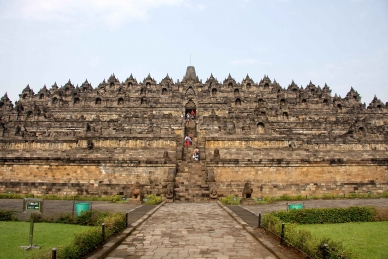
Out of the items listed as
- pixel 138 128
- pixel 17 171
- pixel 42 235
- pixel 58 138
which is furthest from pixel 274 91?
pixel 42 235

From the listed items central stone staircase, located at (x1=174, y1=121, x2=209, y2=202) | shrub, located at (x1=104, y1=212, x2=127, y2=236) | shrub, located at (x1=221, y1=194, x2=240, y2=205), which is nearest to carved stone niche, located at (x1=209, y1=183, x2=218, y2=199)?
central stone staircase, located at (x1=174, y1=121, x2=209, y2=202)

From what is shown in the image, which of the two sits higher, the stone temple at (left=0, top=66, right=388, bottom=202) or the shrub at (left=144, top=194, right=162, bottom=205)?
the stone temple at (left=0, top=66, right=388, bottom=202)

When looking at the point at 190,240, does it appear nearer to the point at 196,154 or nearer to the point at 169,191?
the point at 169,191

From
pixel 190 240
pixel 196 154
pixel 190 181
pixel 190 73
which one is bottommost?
pixel 190 240

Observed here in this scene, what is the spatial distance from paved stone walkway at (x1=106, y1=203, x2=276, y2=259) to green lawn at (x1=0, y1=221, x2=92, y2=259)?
1.72m

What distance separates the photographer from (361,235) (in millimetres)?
10000

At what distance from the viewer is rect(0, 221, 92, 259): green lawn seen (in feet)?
25.6

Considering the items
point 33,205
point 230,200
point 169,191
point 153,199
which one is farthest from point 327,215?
point 33,205

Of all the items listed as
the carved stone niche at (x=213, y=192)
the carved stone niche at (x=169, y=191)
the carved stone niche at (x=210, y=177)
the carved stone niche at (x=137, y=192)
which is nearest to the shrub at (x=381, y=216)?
the carved stone niche at (x=213, y=192)

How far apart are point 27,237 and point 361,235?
33.4 feet

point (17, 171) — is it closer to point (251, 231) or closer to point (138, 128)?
point (138, 128)

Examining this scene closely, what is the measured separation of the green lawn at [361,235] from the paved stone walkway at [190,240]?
229 centimetres

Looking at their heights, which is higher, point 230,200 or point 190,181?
point 190,181

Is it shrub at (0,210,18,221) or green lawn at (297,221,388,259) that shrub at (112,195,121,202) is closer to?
shrub at (0,210,18,221)
